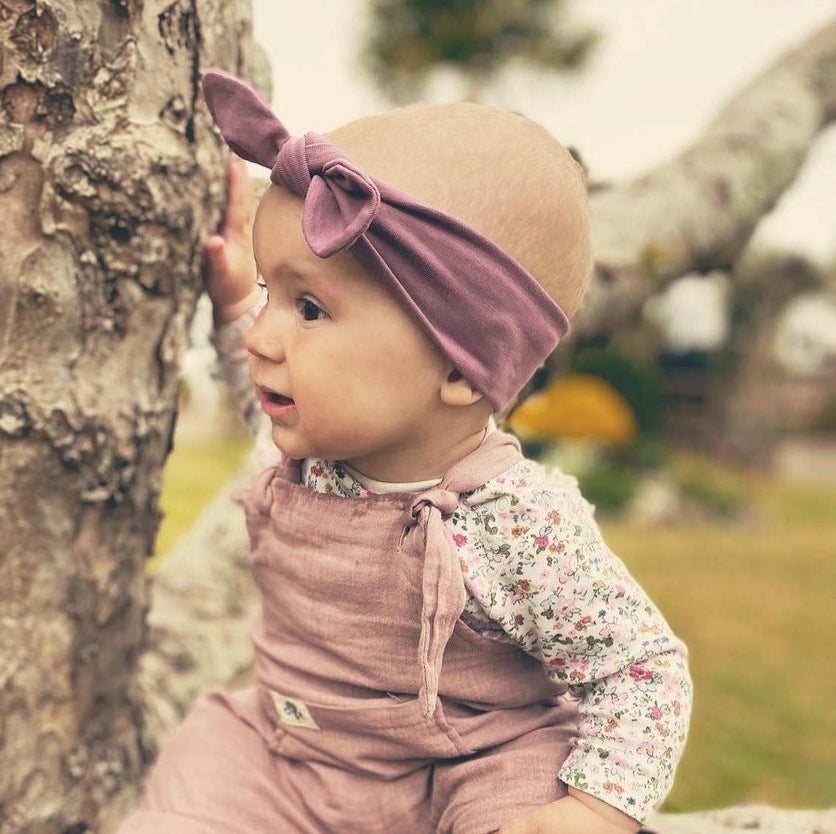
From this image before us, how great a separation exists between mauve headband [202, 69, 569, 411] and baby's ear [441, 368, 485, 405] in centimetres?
2

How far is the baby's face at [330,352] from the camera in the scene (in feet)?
4.28

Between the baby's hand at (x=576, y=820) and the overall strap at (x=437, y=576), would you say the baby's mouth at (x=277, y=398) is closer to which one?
the overall strap at (x=437, y=576)

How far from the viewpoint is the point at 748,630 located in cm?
621

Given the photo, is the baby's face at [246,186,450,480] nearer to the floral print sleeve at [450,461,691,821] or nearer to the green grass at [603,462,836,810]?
the floral print sleeve at [450,461,691,821]

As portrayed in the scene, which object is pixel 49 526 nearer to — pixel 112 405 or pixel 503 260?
pixel 112 405

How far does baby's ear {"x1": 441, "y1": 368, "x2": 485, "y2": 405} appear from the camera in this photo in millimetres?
1375

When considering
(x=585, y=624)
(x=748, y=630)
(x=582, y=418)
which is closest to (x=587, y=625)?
(x=585, y=624)

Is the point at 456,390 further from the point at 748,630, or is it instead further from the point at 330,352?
the point at 748,630

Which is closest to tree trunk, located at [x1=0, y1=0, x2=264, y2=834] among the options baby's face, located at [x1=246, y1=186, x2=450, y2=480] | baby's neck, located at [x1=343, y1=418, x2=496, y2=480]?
baby's face, located at [x1=246, y1=186, x2=450, y2=480]

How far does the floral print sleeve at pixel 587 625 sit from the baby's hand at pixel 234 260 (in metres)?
0.68

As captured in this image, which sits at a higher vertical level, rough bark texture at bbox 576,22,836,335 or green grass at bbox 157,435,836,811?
rough bark texture at bbox 576,22,836,335

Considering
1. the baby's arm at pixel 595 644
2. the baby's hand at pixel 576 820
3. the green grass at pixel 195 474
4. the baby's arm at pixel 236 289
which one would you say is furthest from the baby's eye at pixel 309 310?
the green grass at pixel 195 474

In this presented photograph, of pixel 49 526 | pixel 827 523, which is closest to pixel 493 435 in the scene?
pixel 49 526

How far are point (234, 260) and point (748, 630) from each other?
16.9ft
